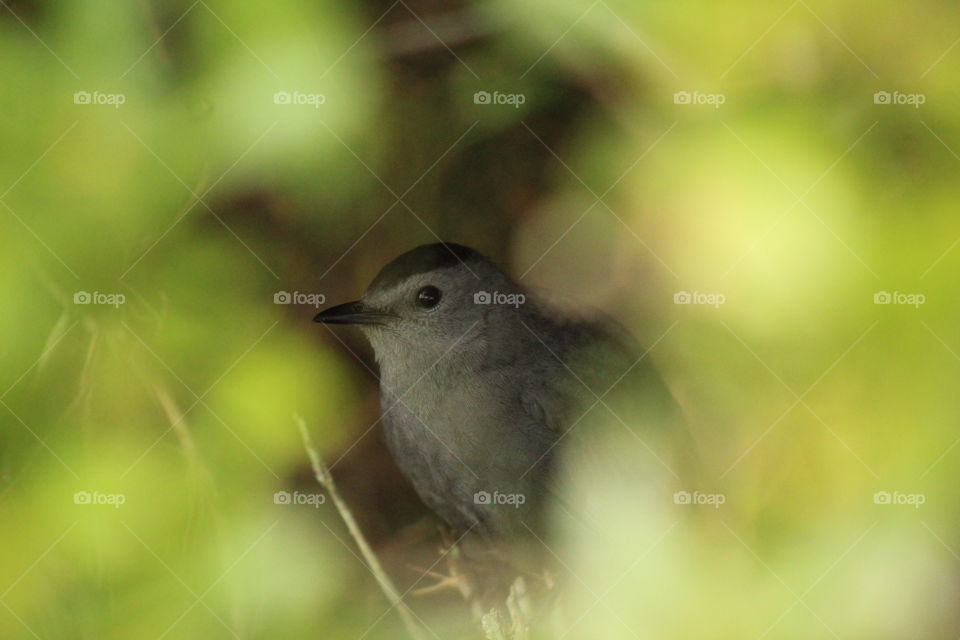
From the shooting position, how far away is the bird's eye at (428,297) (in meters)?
2.16

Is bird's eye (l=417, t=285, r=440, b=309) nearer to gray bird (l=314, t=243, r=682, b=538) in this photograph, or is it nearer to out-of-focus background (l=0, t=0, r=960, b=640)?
gray bird (l=314, t=243, r=682, b=538)

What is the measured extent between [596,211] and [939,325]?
3.34 ft

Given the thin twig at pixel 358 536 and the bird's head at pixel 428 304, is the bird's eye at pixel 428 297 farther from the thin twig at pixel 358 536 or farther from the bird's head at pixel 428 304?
the thin twig at pixel 358 536

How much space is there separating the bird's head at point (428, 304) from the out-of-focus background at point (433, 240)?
82 millimetres

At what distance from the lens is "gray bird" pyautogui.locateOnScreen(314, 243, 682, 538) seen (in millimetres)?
2145

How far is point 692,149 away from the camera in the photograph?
89.6 inches

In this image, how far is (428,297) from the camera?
2.17 metres

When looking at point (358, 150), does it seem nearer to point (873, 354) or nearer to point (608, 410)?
point (608, 410)

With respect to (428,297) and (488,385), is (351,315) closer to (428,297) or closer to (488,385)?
(428,297)

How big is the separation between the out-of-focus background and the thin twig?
0.15 feet

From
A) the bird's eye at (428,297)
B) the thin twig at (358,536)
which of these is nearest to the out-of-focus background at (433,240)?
the thin twig at (358,536)

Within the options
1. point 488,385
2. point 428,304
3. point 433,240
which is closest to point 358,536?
point 488,385

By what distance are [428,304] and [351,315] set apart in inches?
8.1

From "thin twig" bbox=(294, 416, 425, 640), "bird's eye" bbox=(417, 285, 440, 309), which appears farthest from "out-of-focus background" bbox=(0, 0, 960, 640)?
"bird's eye" bbox=(417, 285, 440, 309)
